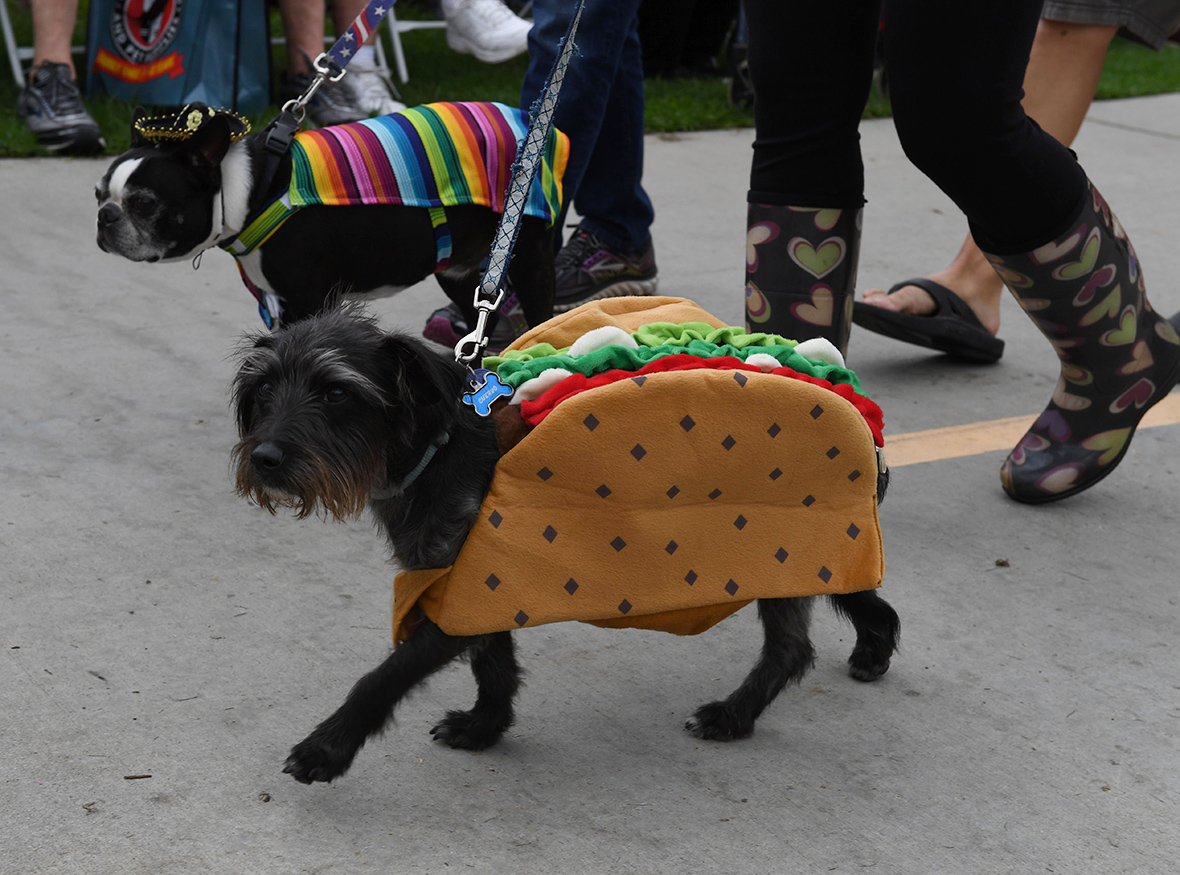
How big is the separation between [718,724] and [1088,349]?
4.98ft

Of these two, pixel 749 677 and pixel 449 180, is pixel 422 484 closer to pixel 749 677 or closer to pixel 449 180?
pixel 749 677

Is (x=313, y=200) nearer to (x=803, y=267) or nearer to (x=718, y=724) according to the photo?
(x=803, y=267)

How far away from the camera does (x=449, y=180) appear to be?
11.6 ft

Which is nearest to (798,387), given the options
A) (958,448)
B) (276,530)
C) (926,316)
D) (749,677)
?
(749,677)

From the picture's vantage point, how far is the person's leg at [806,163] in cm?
287

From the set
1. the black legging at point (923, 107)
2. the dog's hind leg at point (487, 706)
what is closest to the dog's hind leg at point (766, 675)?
the dog's hind leg at point (487, 706)

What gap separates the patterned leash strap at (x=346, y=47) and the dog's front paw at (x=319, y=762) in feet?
6.23

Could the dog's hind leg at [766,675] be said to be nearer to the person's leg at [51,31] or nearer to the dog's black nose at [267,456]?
the dog's black nose at [267,456]

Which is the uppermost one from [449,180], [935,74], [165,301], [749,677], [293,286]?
[935,74]

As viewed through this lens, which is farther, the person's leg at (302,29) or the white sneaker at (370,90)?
the white sneaker at (370,90)

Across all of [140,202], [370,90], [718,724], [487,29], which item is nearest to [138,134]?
[140,202]

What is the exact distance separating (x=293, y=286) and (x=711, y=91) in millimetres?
6292

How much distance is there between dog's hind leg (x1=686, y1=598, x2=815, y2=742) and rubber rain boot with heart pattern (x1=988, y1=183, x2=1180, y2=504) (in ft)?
3.86

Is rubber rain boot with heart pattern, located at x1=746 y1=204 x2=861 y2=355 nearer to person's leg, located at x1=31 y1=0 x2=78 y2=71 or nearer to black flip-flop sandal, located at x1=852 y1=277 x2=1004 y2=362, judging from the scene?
black flip-flop sandal, located at x1=852 y1=277 x2=1004 y2=362
